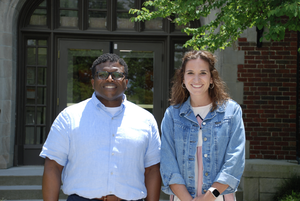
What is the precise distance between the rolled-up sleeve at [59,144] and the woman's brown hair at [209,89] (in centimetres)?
87

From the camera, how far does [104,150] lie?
217 centimetres

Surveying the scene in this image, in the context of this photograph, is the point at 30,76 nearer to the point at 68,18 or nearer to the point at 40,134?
the point at 40,134

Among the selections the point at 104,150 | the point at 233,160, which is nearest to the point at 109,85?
the point at 104,150

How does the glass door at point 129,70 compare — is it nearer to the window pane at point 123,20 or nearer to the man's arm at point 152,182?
the window pane at point 123,20

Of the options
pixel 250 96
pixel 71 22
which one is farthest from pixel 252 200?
pixel 71 22

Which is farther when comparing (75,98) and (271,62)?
(75,98)

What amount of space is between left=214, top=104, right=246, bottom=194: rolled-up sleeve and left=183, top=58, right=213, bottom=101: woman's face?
1.09 feet

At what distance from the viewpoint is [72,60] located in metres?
6.92

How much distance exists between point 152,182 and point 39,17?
565 cm

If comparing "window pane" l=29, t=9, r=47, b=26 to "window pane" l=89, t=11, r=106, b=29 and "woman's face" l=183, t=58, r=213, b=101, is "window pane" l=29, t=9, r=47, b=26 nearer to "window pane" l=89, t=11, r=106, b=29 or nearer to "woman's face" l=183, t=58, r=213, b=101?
"window pane" l=89, t=11, r=106, b=29

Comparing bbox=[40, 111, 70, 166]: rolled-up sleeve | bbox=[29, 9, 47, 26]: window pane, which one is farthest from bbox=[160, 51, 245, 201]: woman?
bbox=[29, 9, 47, 26]: window pane

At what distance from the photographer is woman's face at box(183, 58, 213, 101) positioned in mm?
2277

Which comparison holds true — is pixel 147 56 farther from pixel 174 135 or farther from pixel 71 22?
pixel 174 135

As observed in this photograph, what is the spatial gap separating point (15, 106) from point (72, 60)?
60.1 inches
